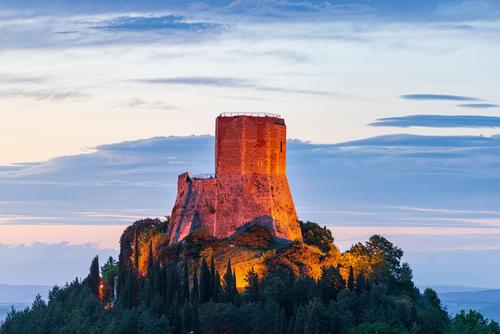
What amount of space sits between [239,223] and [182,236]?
5978mm

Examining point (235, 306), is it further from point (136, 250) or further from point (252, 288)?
point (136, 250)

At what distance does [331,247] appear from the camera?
13300cm

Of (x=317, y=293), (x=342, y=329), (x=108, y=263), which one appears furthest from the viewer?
(x=108, y=263)

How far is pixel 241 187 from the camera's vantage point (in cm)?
13175

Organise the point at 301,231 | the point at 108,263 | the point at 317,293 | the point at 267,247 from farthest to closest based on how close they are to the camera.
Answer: the point at 108,263 → the point at 301,231 → the point at 267,247 → the point at 317,293

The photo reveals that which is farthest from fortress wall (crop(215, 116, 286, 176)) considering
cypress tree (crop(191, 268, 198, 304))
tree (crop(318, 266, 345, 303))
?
cypress tree (crop(191, 268, 198, 304))

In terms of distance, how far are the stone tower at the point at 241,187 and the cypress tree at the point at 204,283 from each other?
632 inches

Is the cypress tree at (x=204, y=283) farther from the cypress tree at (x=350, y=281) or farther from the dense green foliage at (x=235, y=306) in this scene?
the cypress tree at (x=350, y=281)

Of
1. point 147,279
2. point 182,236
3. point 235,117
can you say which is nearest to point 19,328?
point 147,279

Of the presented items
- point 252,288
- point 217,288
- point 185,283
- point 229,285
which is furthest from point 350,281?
point 185,283

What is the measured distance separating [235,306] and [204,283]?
5149 millimetres

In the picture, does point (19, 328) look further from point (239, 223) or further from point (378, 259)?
point (378, 259)

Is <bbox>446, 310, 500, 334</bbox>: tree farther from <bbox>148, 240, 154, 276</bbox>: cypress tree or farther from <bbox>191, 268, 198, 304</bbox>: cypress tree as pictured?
<bbox>148, 240, 154, 276</bbox>: cypress tree

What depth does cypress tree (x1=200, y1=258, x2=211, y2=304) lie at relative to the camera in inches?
4481
